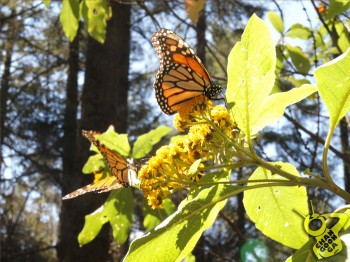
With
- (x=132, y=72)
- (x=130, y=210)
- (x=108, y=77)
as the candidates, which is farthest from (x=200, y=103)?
(x=132, y=72)

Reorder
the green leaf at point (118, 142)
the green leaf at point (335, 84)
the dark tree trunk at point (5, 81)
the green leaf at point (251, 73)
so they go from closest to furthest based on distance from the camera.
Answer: the green leaf at point (335, 84) < the green leaf at point (251, 73) < the green leaf at point (118, 142) < the dark tree trunk at point (5, 81)

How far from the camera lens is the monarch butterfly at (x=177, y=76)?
1.16 metres

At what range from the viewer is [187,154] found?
1.01 metres

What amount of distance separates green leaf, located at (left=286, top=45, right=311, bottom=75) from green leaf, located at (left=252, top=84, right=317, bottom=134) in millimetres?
1590

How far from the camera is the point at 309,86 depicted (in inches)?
38.5

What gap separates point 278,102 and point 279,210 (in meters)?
0.34

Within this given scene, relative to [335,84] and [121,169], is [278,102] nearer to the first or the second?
[335,84]

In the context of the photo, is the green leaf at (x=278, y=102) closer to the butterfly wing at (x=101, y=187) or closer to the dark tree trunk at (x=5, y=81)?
the butterfly wing at (x=101, y=187)

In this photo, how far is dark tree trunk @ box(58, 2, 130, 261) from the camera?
3877 millimetres

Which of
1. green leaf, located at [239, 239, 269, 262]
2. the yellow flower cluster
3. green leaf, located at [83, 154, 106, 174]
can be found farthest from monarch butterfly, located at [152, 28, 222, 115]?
green leaf, located at [83, 154, 106, 174]

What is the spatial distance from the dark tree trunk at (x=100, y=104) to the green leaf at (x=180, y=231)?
2.86 m

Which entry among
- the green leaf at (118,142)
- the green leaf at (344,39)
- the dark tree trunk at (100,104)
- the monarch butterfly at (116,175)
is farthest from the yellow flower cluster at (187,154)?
the dark tree trunk at (100,104)

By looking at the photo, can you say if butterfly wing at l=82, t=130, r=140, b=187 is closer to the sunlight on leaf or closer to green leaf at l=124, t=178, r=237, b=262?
green leaf at l=124, t=178, r=237, b=262

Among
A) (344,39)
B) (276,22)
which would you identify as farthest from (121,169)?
(276,22)
